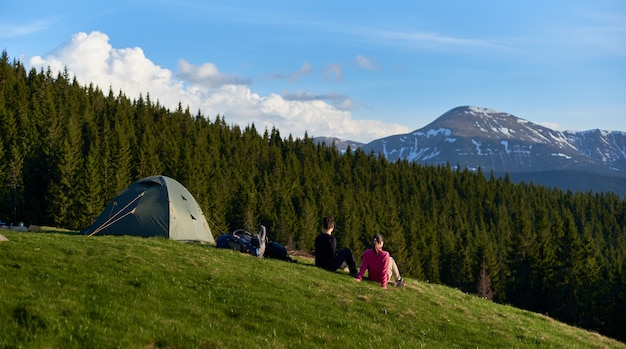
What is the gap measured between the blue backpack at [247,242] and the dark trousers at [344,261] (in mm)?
3723

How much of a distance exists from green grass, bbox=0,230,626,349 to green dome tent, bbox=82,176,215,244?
7354mm

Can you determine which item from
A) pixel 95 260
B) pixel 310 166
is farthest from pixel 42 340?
pixel 310 166

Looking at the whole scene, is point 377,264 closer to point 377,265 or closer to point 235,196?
point 377,265

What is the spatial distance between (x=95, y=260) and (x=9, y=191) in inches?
3417

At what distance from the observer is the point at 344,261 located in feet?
72.7

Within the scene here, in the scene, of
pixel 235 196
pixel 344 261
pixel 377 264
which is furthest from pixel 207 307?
pixel 235 196

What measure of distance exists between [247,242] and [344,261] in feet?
17.5

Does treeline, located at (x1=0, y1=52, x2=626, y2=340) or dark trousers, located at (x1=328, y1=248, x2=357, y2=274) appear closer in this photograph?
dark trousers, located at (x1=328, y1=248, x2=357, y2=274)

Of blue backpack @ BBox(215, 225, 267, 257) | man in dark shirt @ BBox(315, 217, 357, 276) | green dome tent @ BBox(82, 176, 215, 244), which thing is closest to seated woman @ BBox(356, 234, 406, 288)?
man in dark shirt @ BBox(315, 217, 357, 276)

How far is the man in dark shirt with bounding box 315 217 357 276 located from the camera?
21484 millimetres

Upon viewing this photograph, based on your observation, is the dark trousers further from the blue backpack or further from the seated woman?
the blue backpack

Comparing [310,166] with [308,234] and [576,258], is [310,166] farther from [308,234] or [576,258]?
[576,258]

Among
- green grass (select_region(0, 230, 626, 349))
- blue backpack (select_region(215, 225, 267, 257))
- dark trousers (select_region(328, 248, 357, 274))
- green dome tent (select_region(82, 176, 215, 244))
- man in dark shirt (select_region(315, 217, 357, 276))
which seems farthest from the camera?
green dome tent (select_region(82, 176, 215, 244))

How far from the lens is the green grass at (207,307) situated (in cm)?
1116
